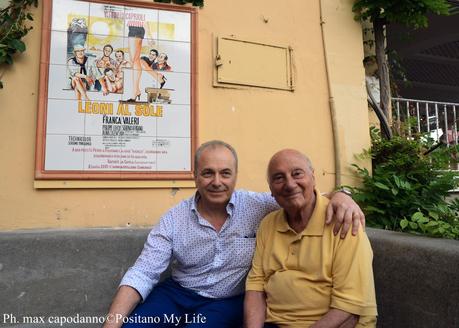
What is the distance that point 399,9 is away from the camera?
12.4 ft

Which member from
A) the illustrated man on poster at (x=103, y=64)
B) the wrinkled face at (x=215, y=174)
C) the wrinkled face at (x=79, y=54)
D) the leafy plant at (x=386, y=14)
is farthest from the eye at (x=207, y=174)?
the leafy plant at (x=386, y=14)

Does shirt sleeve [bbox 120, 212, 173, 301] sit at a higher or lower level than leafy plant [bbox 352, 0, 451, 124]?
lower

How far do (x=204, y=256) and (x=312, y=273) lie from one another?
0.60m

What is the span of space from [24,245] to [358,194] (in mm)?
2755

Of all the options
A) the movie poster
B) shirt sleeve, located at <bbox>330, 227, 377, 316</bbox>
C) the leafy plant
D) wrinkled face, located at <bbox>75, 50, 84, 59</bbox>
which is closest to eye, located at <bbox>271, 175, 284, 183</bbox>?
shirt sleeve, located at <bbox>330, 227, 377, 316</bbox>

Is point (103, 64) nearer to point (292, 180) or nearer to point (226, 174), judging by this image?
point (226, 174)

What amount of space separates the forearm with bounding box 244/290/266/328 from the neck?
0.39m

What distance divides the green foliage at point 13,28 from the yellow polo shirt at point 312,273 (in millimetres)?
2273

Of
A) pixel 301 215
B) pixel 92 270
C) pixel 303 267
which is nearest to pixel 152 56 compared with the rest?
pixel 92 270

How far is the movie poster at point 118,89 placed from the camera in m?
2.90

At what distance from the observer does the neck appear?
6.12ft

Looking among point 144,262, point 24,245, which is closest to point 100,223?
point 24,245

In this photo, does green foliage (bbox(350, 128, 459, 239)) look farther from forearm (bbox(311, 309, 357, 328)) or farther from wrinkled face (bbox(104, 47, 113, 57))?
wrinkled face (bbox(104, 47, 113, 57))

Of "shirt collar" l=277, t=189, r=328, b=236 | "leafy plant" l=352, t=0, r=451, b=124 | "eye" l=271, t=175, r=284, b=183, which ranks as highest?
"leafy plant" l=352, t=0, r=451, b=124
